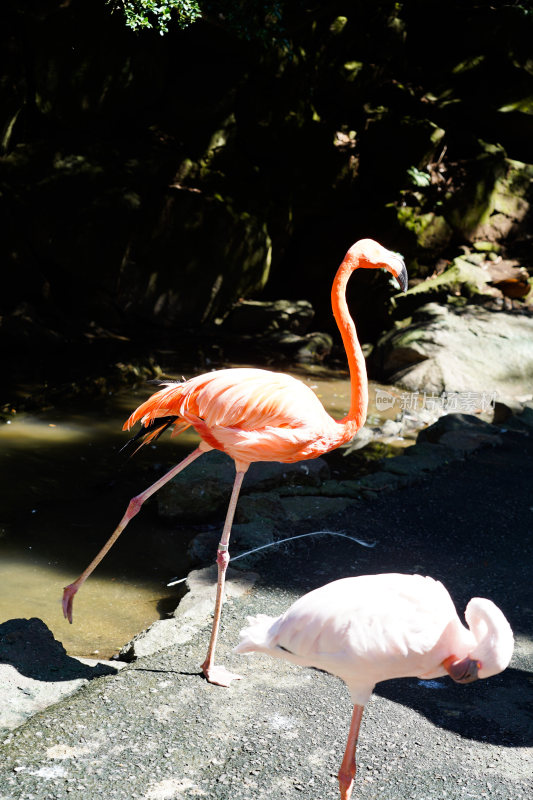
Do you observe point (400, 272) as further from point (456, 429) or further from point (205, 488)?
point (456, 429)

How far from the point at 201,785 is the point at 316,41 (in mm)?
10467

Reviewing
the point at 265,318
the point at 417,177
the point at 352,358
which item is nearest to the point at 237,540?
the point at 352,358

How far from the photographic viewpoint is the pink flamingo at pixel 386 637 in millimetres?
1958

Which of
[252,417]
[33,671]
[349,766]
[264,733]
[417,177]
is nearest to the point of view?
[349,766]

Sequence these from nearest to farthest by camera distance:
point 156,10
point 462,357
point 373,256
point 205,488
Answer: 1. point 373,256
2. point 205,488
3. point 156,10
4. point 462,357

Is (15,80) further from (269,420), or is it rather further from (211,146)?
(269,420)

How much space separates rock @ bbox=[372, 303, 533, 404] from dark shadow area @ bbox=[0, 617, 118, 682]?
5.96m

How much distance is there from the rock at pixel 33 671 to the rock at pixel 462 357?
5961 millimetres

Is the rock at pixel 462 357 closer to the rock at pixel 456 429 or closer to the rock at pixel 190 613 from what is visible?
the rock at pixel 456 429

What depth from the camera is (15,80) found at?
8859 millimetres

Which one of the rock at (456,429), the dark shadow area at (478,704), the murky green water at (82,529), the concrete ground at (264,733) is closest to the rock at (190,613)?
the concrete ground at (264,733)

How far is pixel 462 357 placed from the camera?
340 inches

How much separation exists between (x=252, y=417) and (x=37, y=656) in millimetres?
1186

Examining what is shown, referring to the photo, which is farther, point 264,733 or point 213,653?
point 213,653
